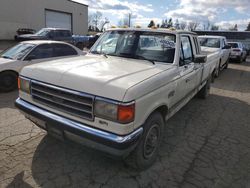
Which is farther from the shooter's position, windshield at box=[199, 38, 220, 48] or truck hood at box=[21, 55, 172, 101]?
windshield at box=[199, 38, 220, 48]

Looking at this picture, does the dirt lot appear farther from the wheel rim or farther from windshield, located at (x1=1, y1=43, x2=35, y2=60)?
windshield, located at (x1=1, y1=43, x2=35, y2=60)

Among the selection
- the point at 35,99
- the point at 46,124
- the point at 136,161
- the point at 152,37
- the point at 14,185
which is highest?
the point at 152,37

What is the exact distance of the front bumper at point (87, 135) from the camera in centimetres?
248

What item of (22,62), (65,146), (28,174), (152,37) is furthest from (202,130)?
(22,62)

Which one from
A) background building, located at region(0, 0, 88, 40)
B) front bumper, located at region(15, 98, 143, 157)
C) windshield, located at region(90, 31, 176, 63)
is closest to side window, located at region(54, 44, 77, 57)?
windshield, located at region(90, 31, 176, 63)

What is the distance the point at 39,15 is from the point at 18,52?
25822 millimetres

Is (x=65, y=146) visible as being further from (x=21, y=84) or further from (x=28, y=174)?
(x=21, y=84)

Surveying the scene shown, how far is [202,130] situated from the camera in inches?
186

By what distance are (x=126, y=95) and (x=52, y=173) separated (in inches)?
64.3

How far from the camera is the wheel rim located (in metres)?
3.13

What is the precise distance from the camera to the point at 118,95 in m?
2.42

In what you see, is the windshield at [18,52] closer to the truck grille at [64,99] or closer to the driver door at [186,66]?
the truck grille at [64,99]

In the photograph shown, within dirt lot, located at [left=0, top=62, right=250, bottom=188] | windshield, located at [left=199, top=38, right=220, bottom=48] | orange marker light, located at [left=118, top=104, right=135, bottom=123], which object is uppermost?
windshield, located at [left=199, top=38, right=220, bottom=48]

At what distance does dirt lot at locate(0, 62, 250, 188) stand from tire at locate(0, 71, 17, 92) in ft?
6.40
